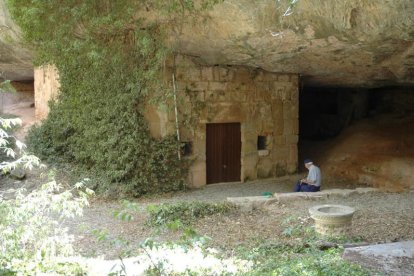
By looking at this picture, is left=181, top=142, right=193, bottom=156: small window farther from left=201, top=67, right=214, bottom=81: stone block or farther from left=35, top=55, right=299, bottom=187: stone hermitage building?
left=201, top=67, right=214, bottom=81: stone block

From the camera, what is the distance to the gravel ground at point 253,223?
21.6 feet

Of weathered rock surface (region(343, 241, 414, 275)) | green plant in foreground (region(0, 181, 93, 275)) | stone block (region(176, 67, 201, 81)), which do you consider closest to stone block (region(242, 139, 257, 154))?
stone block (region(176, 67, 201, 81))

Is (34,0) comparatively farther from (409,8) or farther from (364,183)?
(364,183)

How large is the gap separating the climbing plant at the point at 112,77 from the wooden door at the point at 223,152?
805 mm

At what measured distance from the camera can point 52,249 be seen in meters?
4.54

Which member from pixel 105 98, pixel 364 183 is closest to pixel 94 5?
pixel 105 98

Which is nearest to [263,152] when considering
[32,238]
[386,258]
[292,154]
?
[292,154]

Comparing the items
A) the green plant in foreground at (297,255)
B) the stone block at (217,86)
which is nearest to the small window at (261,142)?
the stone block at (217,86)

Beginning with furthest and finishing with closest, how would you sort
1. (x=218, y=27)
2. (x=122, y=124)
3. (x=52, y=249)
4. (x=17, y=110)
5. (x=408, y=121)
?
1. (x=17, y=110)
2. (x=408, y=121)
3. (x=122, y=124)
4. (x=218, y=27)
5. (x=52, y=249)

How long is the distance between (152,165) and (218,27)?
10.7 ft

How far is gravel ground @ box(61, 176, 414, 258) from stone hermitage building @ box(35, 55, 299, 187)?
1405 millimetres

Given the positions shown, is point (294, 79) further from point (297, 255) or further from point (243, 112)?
point (297, 255)

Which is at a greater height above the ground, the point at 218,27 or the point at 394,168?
the point at 218,27

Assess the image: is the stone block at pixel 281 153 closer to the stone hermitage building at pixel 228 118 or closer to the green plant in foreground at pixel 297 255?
the stone hermitage building at pixel 228 118
